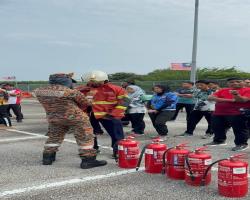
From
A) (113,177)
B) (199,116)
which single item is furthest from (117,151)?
(199,116)

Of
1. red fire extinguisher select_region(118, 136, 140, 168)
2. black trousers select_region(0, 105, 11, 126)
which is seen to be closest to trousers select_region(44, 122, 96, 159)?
red fire extinguisher select_region(118, 136, 140, 168)

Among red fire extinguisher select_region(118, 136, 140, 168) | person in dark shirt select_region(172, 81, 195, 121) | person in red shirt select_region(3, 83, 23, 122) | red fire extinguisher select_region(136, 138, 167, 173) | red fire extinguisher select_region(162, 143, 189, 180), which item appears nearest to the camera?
red fire extinguisher select_region(162, 143, 189, 180)

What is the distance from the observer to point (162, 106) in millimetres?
11945

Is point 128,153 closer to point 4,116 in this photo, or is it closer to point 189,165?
point 189,165

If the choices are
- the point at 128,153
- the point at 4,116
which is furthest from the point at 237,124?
the point at 4,116

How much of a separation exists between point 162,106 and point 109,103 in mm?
3778

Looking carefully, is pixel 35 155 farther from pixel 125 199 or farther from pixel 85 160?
pixel 125 199

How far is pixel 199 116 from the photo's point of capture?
40.3 ft

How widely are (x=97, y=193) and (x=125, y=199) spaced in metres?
0.51

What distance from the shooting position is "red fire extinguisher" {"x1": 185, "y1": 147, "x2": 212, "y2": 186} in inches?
249

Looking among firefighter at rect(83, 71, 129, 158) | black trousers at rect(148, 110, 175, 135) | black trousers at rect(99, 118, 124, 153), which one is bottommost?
black trousers at rect(148, 110, 175, 135)

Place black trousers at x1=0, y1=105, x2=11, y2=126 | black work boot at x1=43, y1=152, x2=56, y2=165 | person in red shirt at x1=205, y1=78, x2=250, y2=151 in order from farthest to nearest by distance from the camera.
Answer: black trousers at x1=0, y1=105, x2=11, y2=126 → person in red shirt at x1=205, y1=78, x2=250, y2=151 → black work boot at x1=43, y1=152, x2=56, y2=165

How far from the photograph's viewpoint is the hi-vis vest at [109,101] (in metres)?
8.34

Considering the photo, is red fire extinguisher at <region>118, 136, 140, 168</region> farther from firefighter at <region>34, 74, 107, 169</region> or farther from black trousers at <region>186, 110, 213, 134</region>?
black trousers at <region>186, 110, 213, 134</region>
